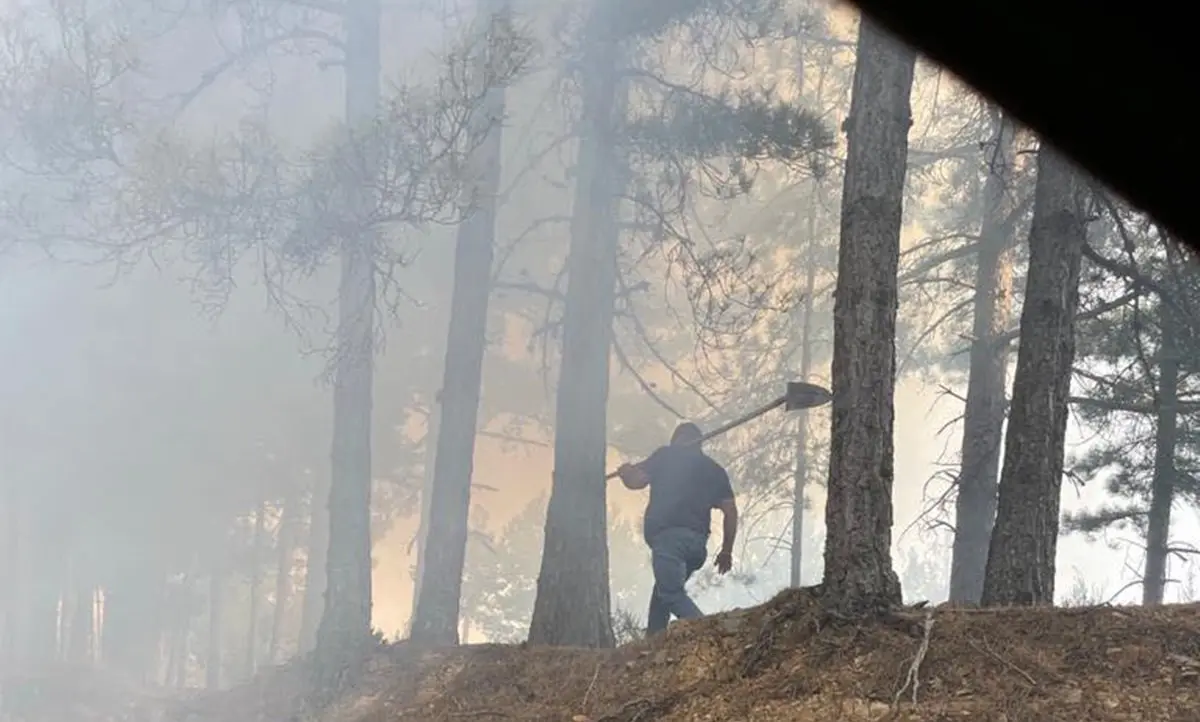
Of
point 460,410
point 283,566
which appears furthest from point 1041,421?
point 283,566

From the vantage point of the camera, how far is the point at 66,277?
768 inches

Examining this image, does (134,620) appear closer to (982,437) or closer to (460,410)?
(460,410)

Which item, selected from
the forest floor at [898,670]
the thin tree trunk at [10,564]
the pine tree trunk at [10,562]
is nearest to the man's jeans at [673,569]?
the forest floor at [898,670]

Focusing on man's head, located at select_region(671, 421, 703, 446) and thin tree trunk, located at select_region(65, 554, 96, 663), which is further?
thin tree trunk, located at select_region(65, 554, 96, 663)

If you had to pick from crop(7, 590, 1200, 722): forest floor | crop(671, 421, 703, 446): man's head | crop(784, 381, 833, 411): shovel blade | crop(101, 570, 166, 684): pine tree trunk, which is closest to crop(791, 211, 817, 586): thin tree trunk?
crop(671, 421, 703, 446): man's head

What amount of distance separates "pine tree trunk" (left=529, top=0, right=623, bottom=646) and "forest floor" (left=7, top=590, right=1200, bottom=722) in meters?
2.45

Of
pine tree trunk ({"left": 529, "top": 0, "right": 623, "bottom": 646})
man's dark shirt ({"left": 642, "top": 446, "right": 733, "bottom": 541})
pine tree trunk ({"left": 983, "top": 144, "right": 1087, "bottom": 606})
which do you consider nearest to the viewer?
pine tree trunk ({"left": 983, "top": 144, "right": 1087, "bottom": 606})

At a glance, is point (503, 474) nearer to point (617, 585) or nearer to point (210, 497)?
point (210, 497)

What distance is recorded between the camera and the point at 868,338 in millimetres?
4598

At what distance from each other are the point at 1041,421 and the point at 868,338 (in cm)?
134

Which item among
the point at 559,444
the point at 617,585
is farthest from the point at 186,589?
the point at 559,444

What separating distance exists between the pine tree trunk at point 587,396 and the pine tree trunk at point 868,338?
3.77 metres

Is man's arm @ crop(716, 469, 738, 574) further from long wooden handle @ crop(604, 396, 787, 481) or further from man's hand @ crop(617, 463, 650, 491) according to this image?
man's hand @ crop(617, 463, 650, 491)

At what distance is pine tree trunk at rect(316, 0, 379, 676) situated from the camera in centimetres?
953
